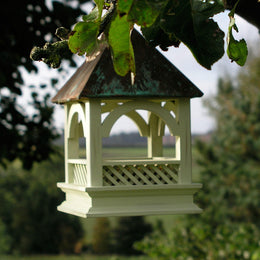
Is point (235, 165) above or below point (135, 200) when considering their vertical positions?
below

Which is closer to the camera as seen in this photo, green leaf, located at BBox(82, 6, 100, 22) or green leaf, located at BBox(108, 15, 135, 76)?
green leaf, located at BBox(108, 15, 135, 76)

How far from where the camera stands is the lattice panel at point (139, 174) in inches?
87.2

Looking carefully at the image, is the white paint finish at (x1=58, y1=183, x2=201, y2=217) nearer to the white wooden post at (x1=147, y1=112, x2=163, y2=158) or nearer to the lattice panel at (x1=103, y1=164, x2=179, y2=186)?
the lattice panel at (x1=103, y1=164, x2=179, y2=186)

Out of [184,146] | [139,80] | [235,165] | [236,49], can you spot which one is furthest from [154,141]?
[235,165]

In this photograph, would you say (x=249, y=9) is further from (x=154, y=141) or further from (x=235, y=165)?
(x=235, y=165)

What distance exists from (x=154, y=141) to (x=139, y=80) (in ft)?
3.12

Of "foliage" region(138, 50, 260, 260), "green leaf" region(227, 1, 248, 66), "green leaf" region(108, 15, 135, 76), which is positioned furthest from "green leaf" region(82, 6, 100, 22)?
"foliage" region(138, 50, 260, 260)

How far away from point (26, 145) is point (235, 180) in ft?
47.4

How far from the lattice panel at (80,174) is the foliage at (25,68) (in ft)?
9.86

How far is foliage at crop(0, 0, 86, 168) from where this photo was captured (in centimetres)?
545

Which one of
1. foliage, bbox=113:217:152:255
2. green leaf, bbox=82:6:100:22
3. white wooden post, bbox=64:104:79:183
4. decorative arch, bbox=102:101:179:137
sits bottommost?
foliage, bbox=113:217:152:255

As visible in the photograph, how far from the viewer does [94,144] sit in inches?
86.1

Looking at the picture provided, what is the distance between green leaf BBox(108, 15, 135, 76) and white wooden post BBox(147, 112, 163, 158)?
2.18m

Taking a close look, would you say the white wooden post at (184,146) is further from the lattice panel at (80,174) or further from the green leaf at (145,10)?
the green leaf at (145,10)
